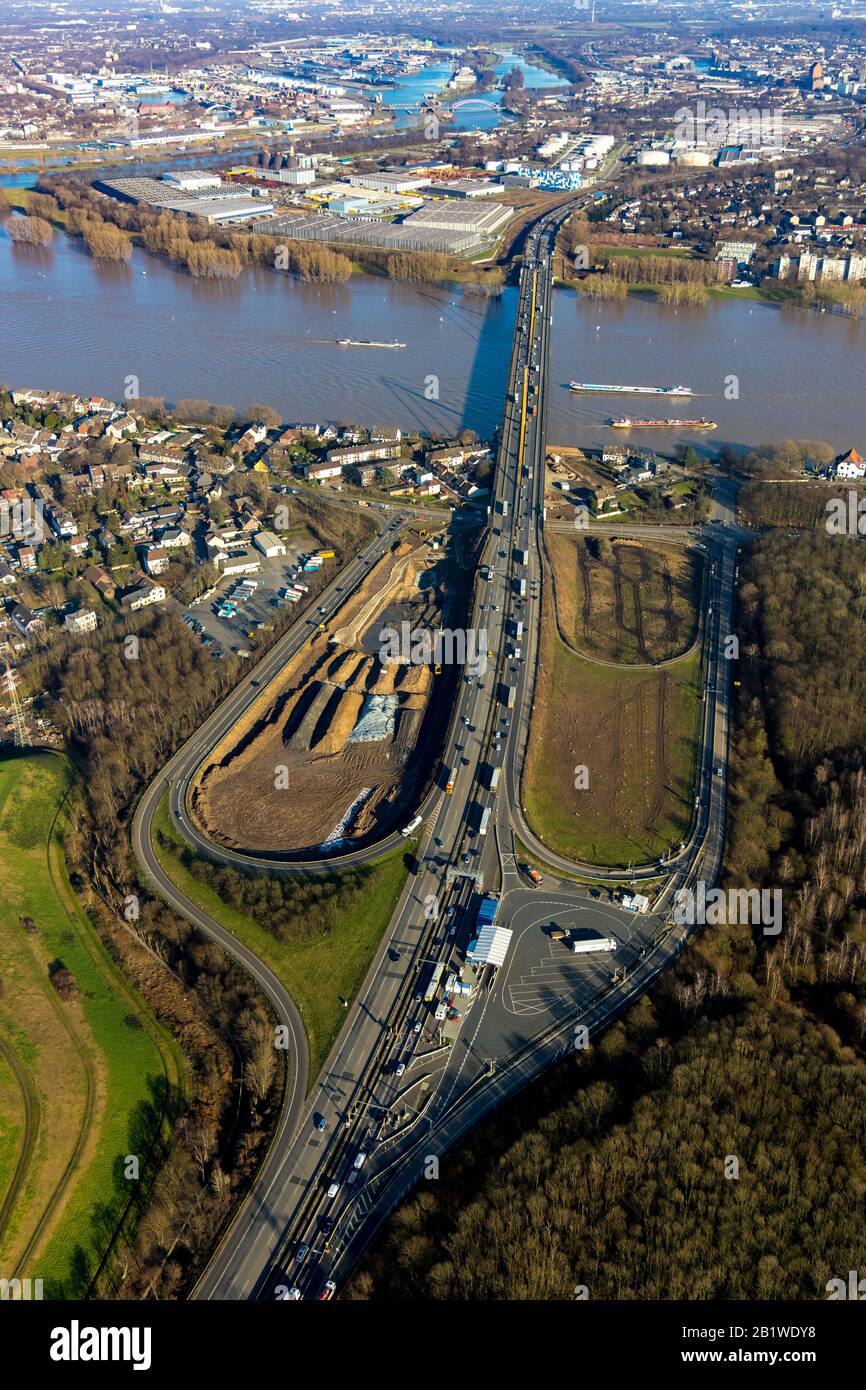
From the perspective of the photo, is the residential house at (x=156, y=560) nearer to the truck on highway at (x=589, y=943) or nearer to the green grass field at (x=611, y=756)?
the green grass field at (x=611, y=756)

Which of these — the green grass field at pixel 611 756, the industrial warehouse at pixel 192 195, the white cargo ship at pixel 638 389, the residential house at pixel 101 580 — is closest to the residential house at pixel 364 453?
the residential house at pixel 101 580

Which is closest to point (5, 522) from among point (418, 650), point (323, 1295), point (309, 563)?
point (309, 563)

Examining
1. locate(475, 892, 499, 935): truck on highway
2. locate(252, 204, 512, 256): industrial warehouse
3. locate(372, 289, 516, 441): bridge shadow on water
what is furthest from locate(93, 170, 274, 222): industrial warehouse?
locate(475, 892, 499, 935): truck on highway

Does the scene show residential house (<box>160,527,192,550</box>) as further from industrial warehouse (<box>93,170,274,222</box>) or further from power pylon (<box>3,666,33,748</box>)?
industrial warehouse (<box>93,170,274,222</box>)

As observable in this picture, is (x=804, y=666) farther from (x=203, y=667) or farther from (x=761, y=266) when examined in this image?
(x=761, y=266)

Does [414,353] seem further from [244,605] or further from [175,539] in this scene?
[244,605]

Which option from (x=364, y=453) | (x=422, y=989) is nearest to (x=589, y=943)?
(x=422, y=989)
